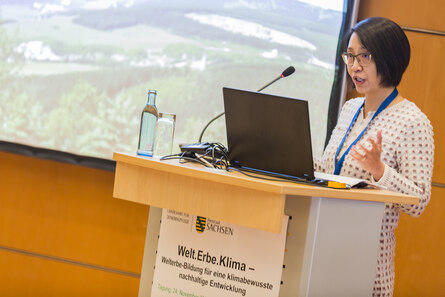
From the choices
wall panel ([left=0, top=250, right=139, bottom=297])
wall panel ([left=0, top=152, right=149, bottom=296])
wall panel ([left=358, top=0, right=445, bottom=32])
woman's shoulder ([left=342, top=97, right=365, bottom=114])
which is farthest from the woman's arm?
wall panel ([left=0, top=250, right=139, bottom=297])

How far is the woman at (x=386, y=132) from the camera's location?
5.96 ft

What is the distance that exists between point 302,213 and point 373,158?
340mm

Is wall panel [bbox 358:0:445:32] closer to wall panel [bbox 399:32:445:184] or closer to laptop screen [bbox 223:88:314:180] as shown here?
wall panel [bbox 399:32:445:184]

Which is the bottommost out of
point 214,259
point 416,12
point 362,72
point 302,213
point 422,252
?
point 422,252

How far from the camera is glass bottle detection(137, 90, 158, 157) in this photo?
185cm

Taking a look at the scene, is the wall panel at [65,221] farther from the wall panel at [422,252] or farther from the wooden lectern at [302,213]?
the wooden lectern at [302,213]

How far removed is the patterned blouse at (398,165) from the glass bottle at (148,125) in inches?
28.4

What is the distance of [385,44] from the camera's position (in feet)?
6.43

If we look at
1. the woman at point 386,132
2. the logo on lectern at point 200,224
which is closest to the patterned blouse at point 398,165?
the woman at point 386,132

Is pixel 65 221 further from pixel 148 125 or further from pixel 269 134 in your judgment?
pixel 269 134

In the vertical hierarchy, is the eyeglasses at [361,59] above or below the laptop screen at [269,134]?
above

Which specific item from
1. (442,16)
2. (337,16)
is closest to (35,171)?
(337,16)

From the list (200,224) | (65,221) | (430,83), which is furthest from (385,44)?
(65,221)

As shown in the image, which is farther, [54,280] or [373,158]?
[54,280]
